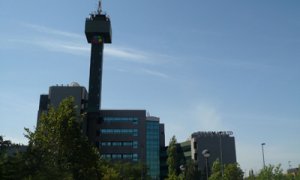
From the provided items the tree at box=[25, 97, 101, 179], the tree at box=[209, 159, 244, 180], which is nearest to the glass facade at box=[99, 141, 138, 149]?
the tree at box=[209, 159, 244, 180]

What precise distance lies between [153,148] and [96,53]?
39.7 metres

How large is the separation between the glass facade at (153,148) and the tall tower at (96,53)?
2434 cm

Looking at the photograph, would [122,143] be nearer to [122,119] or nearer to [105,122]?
[122,119]

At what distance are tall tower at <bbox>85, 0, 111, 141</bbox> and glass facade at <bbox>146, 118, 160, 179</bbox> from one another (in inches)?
958

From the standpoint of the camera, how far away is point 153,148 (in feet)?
463

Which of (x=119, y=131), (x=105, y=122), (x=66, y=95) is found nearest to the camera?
Answer: (x=66, y=95)

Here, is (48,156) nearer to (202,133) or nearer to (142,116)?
(142,116)

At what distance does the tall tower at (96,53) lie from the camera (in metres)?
127

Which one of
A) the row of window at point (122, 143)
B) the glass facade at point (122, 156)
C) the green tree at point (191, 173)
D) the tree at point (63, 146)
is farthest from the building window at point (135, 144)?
the tree at point (63, 146)

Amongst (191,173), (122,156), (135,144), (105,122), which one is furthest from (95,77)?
(191,173)

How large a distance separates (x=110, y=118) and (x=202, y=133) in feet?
118

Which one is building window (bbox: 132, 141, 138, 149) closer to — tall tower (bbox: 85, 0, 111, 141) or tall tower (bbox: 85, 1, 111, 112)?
tall tower (bbox: 85, 0, 111, 141)

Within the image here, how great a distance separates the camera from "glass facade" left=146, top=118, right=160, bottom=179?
138000 millimetres

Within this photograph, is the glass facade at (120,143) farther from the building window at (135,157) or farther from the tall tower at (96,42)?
the tall tower at (96,42)
